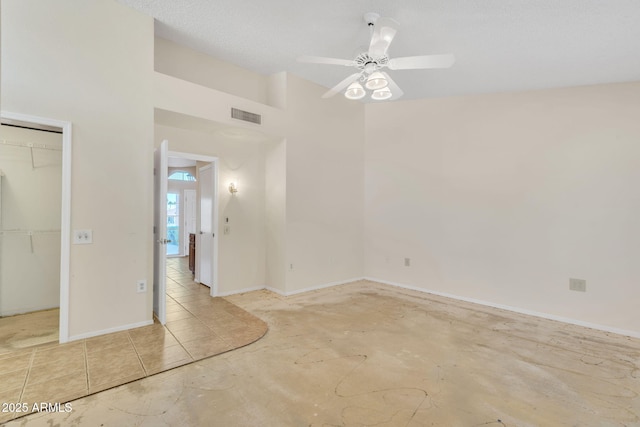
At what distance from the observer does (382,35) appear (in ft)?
8.21

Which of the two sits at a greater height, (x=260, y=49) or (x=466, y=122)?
(x=260, y=49)

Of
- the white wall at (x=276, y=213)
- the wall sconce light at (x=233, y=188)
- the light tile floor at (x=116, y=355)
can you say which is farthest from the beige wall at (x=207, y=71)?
the light tile floor at (x=116, y=355)

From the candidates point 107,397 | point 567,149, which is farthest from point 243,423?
point 567,149

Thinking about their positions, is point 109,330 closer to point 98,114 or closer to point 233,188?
point 98,114

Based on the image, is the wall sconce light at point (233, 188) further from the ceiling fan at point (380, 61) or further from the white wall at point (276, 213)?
the ceiling fan at point (380, 61)

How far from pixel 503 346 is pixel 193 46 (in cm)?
508

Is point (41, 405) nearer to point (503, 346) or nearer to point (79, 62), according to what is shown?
point (79, 62)

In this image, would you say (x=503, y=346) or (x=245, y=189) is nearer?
(x=503, y=346)

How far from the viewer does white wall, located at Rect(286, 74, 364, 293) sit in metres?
4.84

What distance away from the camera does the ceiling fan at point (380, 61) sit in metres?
2.49

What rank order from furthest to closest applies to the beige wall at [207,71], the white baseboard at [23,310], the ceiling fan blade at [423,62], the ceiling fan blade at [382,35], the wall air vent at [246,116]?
the wall air vent at [246,116] < the beige wall at [207,71] < the white baseboard at [23,310] < the ceiling fan blade at [423,62] < the ceiling fan blade at [382,35]

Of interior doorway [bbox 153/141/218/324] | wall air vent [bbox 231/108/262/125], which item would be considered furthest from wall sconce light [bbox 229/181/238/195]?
wall air vent [bbox 231/108/262/125]

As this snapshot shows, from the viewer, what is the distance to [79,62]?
3000 millimetres

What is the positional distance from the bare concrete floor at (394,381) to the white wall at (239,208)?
144 cm
